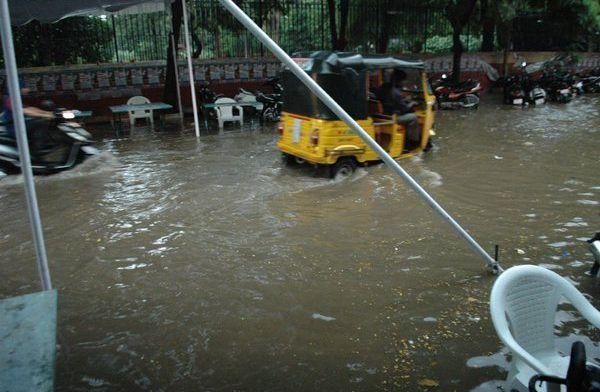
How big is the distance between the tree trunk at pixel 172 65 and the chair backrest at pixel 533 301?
12513 mm

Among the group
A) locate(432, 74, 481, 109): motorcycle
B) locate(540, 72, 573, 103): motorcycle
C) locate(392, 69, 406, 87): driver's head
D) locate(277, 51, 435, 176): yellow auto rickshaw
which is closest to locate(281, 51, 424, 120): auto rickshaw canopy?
locate(277, 51, 435, 176): yellow auto rickshaw

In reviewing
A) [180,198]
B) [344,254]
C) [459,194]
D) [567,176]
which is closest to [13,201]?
[180,198]

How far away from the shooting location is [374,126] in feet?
26.7

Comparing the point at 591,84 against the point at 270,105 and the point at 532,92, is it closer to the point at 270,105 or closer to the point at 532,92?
the point at 532,92

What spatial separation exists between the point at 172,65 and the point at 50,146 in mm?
6347

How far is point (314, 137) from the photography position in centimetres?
770

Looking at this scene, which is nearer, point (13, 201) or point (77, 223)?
point (77, 223)

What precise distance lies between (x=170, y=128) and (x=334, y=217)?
7.98 metres

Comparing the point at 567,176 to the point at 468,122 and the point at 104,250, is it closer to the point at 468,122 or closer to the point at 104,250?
the point at 468,122

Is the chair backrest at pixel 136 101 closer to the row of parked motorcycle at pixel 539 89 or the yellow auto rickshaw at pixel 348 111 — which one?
the yellow auto rickshaw at pixel 348 111

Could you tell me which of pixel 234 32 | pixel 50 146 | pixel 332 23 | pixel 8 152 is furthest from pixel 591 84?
pixel 8 152

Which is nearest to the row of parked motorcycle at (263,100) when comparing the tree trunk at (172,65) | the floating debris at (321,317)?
the tree trunk at (172,65)

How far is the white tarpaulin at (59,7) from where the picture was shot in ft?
32.2

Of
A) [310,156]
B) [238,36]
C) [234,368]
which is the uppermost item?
[238,36]
